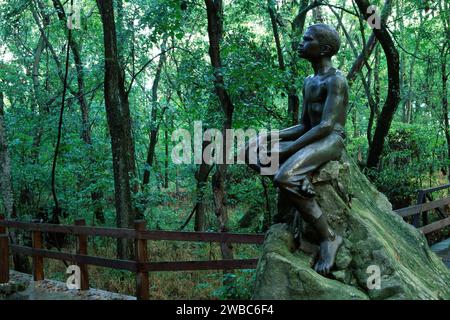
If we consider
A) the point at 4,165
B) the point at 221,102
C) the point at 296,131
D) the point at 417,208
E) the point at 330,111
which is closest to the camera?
the point at 330,111

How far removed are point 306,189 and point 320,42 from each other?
50.9 inches

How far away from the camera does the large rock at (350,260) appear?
11.1 feet

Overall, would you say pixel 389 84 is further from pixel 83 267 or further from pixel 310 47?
pixel 83 267

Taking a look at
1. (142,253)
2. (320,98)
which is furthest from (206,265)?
(320,98)

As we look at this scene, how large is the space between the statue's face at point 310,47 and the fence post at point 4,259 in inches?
250

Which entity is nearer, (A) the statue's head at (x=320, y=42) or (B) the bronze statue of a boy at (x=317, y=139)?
(B) the bronze statue of a boy at (x=317, y=139)

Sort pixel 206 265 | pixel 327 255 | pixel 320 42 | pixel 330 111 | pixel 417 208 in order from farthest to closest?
pixel 417 208 → pixel 206 265 → pixel 320 42 → pixel 330 111 → pixel 327 255

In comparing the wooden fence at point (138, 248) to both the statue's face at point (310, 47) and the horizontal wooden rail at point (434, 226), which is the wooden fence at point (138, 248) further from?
the statue's face at point (310, 47)

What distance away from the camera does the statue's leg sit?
3.66 m

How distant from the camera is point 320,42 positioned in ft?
13.1

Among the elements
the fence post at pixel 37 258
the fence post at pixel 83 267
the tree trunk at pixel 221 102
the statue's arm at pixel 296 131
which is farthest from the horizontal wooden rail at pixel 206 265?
the fence post at pixel 37 258

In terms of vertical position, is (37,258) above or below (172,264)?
below

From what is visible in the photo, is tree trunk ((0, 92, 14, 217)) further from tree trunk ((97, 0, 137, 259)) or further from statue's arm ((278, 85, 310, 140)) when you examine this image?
statue's arm ((278, 85, 310, 140))

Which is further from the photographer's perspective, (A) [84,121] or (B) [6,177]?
(A) [84,121]
